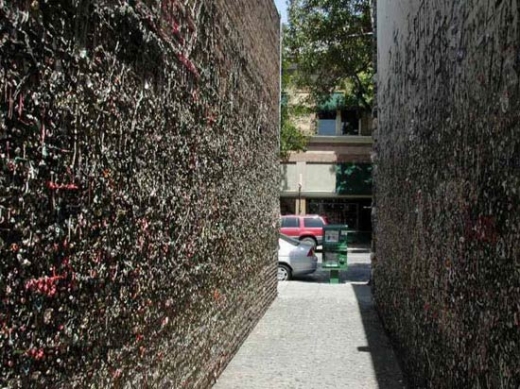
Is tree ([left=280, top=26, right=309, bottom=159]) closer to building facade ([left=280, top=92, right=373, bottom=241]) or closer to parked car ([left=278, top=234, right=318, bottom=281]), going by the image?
building facade ([left=280, top=92, right=373, bottom=241])

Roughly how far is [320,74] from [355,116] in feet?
29.7

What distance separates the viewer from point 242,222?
26.5 feet

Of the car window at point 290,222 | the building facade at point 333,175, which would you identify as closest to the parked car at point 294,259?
the car window at point 290,222

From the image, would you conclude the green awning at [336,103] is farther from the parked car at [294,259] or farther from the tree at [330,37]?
the parked car at [294,259]

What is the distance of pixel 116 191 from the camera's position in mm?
3574

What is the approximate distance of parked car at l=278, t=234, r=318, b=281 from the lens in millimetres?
16812

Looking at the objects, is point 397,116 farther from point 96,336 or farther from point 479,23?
point 96,336

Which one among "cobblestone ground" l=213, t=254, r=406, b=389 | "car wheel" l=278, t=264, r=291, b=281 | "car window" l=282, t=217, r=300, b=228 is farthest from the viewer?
"car window" l=282, t=217, r=300, b=228

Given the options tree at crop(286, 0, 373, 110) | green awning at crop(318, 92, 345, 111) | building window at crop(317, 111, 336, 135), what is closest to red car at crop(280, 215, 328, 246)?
tree at crop(286, 0, 373, 110)

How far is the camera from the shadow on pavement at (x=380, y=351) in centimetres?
683

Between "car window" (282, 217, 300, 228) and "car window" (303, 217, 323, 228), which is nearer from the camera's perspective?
"car window" (303, 217, 323, 228)

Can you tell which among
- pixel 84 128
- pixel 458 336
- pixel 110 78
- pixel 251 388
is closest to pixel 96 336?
pixel 84 128

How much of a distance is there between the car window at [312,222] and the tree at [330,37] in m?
5.98

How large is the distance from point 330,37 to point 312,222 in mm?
7550
